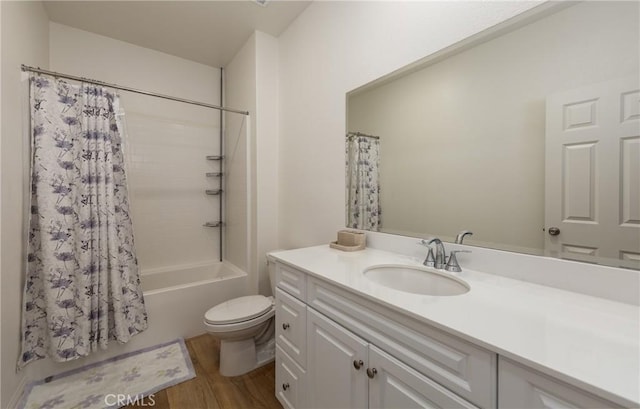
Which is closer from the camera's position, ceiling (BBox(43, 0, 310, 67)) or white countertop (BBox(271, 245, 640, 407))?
white countertop (BBox(271, 245, 640, 407))

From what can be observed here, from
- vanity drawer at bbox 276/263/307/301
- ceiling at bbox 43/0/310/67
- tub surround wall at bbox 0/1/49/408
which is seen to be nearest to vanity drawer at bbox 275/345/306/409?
vanity drawer at bbox 276/263/307/301

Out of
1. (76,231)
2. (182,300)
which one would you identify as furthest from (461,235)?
(76,231)

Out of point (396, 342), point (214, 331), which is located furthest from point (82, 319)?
point (396, 342)

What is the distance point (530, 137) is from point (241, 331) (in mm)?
1781

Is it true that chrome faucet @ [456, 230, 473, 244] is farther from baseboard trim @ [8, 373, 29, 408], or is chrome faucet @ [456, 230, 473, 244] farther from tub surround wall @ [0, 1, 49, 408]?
baseboard trim @ [8, 373, 29, 408]

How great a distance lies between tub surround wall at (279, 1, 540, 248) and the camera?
47.3 inches

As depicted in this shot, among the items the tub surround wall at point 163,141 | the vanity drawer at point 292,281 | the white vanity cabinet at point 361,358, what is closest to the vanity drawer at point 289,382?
the white vanity cabinet at point 361,358

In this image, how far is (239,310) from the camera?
1739 mm

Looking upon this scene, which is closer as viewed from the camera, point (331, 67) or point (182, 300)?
point (331, 67)

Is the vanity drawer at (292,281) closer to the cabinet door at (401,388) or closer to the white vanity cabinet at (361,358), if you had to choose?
the white vanity cabinet at (361,358)

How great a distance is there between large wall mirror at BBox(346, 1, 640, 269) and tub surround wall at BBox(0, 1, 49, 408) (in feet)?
6.38

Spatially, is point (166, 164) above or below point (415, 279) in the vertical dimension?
above

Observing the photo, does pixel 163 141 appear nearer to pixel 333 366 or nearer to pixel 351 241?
pixel 351 241

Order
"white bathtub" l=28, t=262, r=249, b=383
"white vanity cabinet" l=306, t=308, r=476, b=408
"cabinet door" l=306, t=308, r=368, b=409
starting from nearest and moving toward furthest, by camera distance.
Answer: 1. "white vanity cabinet" l=306, t=308, r=476, b=408
2. "cabinet door" l=306, t=308, r=368, b=409
3. "white bathtub" l=28, t=262, r=249, b=383
